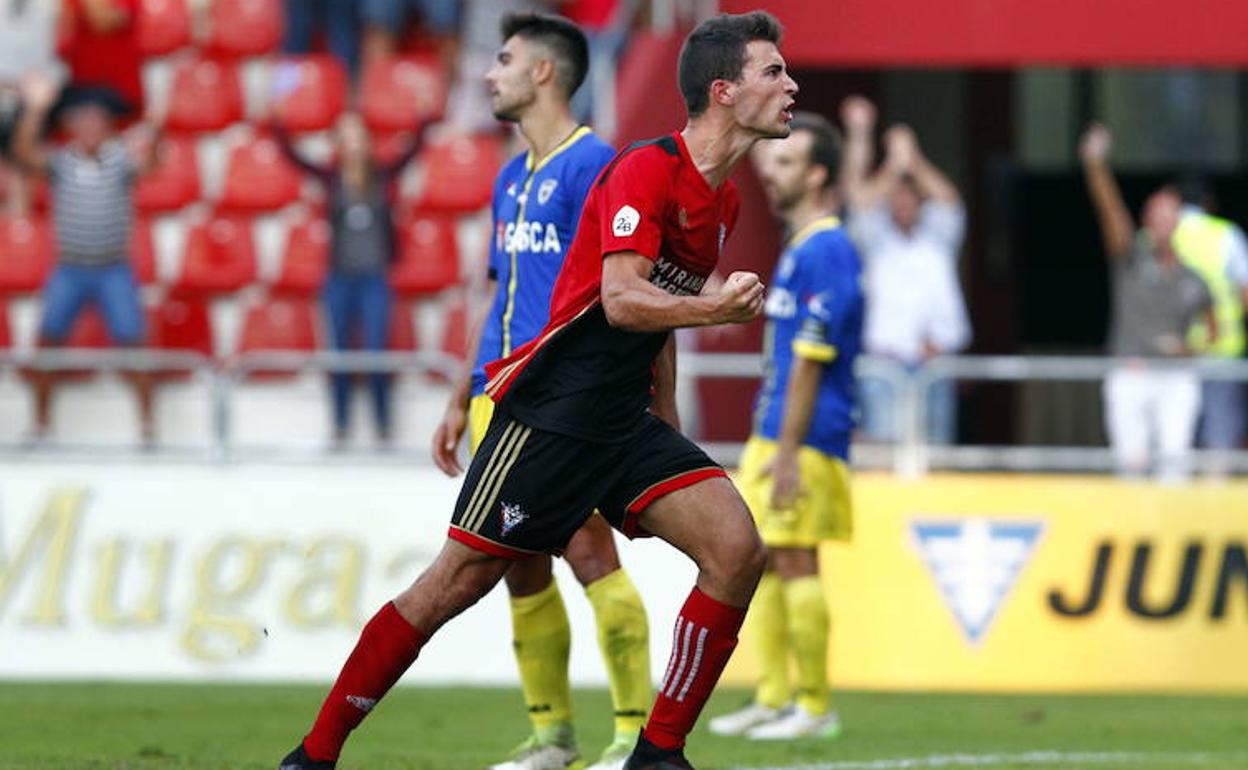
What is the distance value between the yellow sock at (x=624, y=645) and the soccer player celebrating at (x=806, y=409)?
1.64 m

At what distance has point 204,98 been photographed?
17.8 m

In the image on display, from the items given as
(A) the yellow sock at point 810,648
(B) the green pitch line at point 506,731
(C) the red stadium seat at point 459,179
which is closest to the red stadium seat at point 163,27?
(C) the red stadium seat at point 459,179

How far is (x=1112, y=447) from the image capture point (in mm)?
15172

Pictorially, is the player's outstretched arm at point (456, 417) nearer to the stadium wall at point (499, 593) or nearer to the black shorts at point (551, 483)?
the black shorts at point (551, 483)

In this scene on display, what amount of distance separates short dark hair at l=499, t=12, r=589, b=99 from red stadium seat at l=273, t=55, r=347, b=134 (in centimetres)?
871

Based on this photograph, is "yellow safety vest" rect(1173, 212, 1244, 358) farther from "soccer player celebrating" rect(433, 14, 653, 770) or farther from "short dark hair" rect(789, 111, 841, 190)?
"soccer player celebrating" rect(433, 14, 653, 770)

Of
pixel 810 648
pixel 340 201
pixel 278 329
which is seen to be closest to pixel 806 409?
pixel 810 648

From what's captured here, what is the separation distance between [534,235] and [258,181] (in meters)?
8.89

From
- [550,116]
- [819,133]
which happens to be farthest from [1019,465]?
[550,116]

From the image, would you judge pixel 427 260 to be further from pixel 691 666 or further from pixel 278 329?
pixel 691 666

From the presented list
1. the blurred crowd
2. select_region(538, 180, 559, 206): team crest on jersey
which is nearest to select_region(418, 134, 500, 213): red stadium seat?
the blurred crowd

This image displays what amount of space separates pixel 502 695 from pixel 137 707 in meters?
1.95

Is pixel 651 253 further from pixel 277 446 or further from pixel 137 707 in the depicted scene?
pixel 277 446

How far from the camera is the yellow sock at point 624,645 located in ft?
28.2
